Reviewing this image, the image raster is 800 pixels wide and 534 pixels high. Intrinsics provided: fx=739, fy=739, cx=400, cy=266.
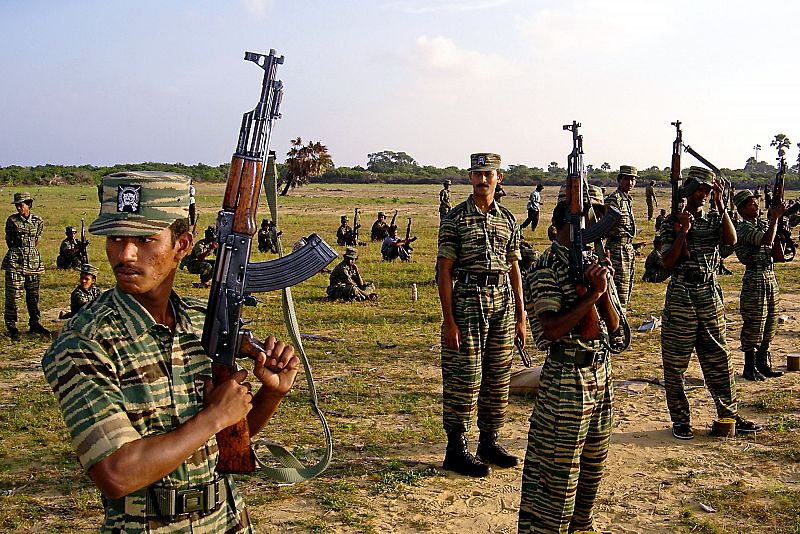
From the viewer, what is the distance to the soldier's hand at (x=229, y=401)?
7.72 ft

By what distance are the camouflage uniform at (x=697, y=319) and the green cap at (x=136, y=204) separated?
549cm

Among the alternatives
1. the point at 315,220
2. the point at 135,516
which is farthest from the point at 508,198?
the point at 135,516

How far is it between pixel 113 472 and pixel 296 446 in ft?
16.1

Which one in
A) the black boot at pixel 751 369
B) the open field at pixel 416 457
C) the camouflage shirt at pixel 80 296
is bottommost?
the open field at pixel 416 457

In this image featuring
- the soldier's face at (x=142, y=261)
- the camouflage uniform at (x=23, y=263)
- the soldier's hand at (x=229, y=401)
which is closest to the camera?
the soldier's hand at (x=229, y=401)

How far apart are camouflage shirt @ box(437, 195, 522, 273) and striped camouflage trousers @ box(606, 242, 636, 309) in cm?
389

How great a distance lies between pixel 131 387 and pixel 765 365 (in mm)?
8679

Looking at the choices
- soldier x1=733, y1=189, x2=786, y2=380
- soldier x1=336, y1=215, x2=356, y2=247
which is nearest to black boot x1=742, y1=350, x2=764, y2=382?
soldier x1=733, y1=189, x2=786, y2=380

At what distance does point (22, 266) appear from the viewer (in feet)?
38.5

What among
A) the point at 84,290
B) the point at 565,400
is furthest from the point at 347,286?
the point at 565,400

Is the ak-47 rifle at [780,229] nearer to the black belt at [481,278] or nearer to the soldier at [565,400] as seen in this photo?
the black belt at [481,278]

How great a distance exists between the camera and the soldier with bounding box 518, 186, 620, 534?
4.16 metres

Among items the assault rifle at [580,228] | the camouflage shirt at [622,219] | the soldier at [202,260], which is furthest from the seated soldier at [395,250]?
the assault rifle at [580,228]

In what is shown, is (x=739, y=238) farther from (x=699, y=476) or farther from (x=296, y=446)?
(x=296, y=446)
